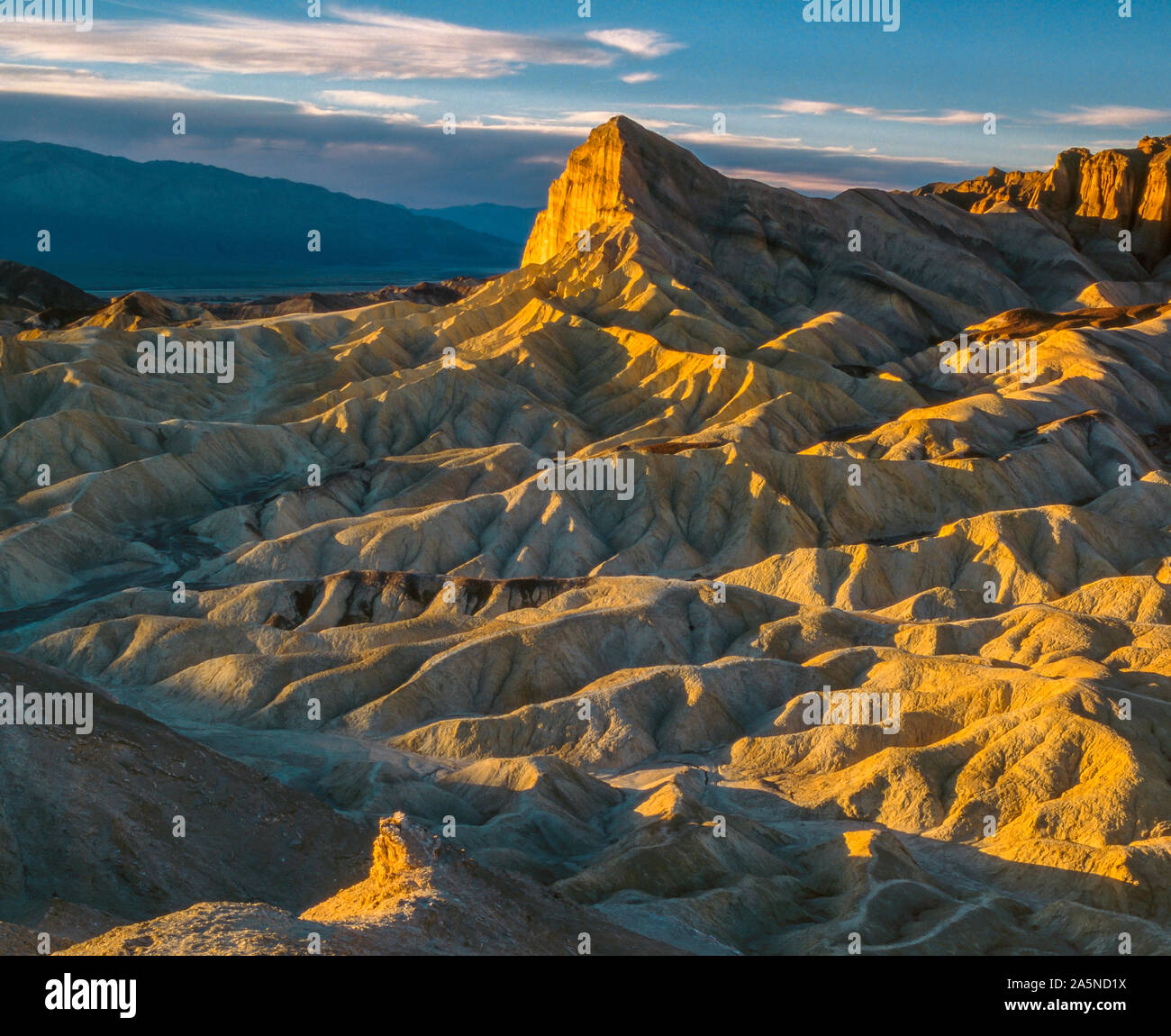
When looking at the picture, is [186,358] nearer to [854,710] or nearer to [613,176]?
[613,176]

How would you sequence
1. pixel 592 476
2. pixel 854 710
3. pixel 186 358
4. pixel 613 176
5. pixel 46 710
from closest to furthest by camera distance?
pixel 46 710, pixel 854 710, pixel 592 476, pixel 186 358, pixel 613 176

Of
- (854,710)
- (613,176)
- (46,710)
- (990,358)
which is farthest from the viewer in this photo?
(613,176)

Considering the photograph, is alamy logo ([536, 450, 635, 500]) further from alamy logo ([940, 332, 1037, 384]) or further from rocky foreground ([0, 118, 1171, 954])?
alamy logo ([940, 332, 1037, 384])

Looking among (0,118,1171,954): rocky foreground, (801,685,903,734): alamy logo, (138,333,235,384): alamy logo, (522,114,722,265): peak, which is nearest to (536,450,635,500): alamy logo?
(0,118,1171,954): rocky foreground

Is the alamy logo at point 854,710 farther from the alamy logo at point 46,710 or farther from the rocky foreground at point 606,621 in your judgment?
the alamy logo at point 46,710

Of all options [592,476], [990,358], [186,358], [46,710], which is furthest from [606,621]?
[186,358]

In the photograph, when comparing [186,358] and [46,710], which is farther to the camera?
[186,358]
